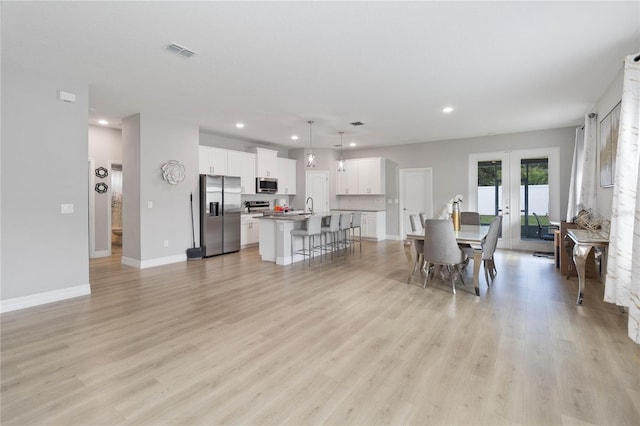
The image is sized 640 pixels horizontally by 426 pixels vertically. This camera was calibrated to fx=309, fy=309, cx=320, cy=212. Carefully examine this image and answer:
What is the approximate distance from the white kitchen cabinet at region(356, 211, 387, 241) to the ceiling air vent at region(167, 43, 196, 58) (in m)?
6.47

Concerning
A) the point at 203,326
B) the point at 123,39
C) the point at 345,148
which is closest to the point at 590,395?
the point at 203,326

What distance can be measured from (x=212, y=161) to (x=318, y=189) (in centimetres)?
348

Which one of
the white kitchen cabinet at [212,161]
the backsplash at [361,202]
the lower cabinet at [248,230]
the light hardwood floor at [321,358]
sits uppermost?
the white kitchen cabinet at [212,161]

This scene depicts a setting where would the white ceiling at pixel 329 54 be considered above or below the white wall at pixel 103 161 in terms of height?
above

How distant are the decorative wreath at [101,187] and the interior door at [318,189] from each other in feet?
16.0

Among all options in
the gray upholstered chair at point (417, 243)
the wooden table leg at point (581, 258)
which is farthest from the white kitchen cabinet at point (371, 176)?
the wooden table leg at point (581, 258)

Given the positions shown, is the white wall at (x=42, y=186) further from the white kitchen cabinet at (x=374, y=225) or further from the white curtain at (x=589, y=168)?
the white curtain at (x=589, y=168)

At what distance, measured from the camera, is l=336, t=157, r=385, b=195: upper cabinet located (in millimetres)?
8719

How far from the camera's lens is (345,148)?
30.6 ft

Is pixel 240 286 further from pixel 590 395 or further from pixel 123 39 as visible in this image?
pixel 590 395

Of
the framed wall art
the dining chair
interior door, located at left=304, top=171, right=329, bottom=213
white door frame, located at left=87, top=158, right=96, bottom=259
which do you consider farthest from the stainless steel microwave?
the framed wall art

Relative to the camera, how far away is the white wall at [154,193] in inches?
214

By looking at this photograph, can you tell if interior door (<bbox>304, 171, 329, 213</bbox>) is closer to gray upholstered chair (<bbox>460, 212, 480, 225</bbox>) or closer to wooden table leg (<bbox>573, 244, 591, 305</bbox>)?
gray upholstered chair (<bbox>460, 212, 480, 225</bbox>)

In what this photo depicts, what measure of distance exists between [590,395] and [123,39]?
4.54 m
